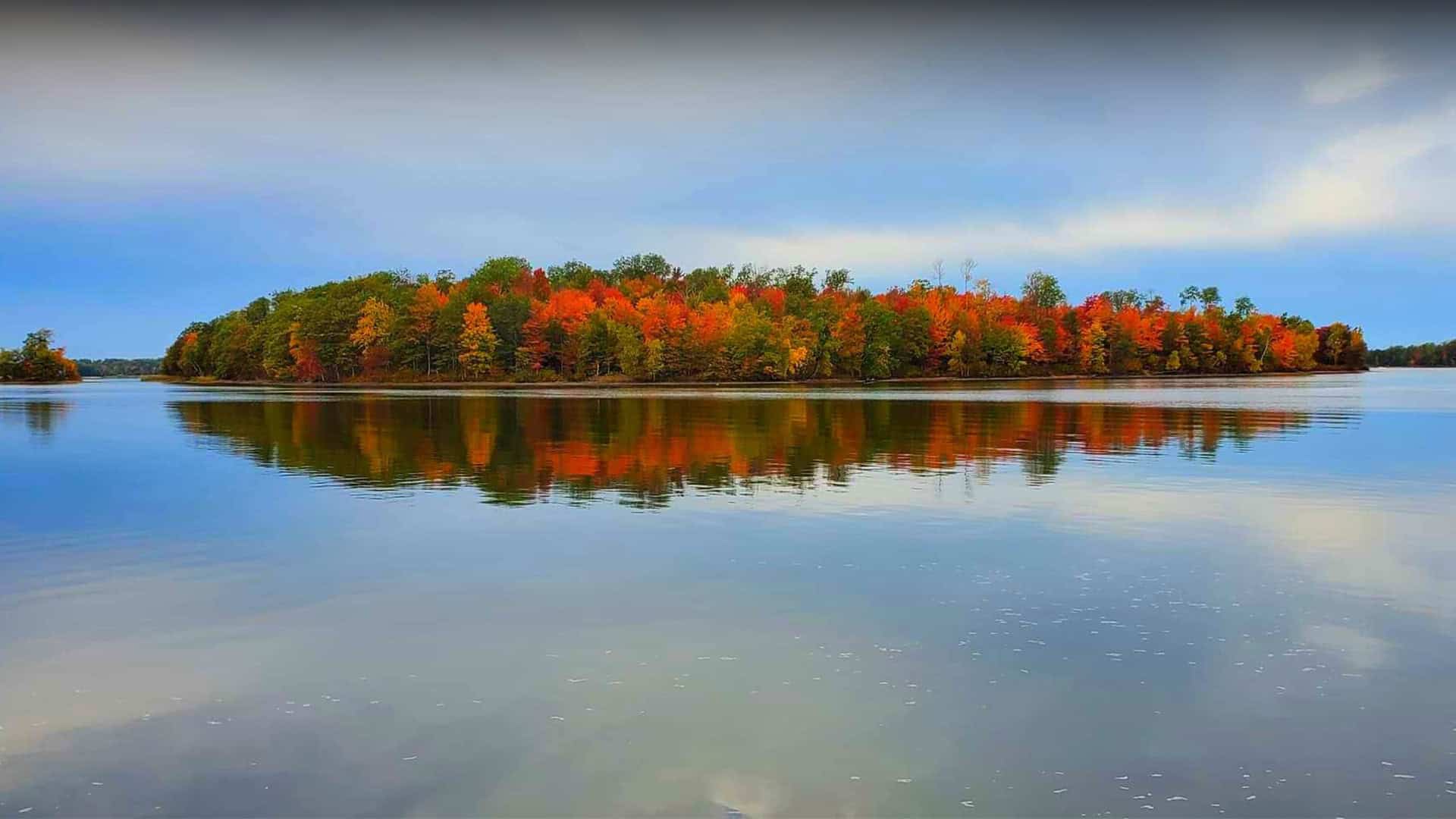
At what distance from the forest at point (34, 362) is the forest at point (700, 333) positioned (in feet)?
77.7

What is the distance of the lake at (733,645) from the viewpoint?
7141mm

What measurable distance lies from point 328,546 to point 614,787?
10367 mm

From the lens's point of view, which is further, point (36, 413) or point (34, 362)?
point (34, 362)

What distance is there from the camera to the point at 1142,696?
28.6 ft

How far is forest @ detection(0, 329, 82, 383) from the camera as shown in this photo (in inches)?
6166

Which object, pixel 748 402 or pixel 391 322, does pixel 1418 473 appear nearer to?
pixel 748 402

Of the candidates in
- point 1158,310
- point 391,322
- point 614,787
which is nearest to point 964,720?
point 614,787

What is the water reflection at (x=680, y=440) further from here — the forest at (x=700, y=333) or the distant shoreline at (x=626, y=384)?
the forest at (x=700, y=333)

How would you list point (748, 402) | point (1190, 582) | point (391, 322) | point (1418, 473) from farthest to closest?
point (391, 322) → point (748, 402) → point (1418, 473) → point (1190, 582)

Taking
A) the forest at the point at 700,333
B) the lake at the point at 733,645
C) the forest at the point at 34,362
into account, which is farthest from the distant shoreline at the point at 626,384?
the lake at the point at 733,645

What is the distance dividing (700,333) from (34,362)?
114403mm

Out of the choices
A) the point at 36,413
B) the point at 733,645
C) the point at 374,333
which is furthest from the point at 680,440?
the point at 374,333

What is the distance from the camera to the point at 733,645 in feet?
33.4

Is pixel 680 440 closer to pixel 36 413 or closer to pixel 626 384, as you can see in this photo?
pixel 36 413
